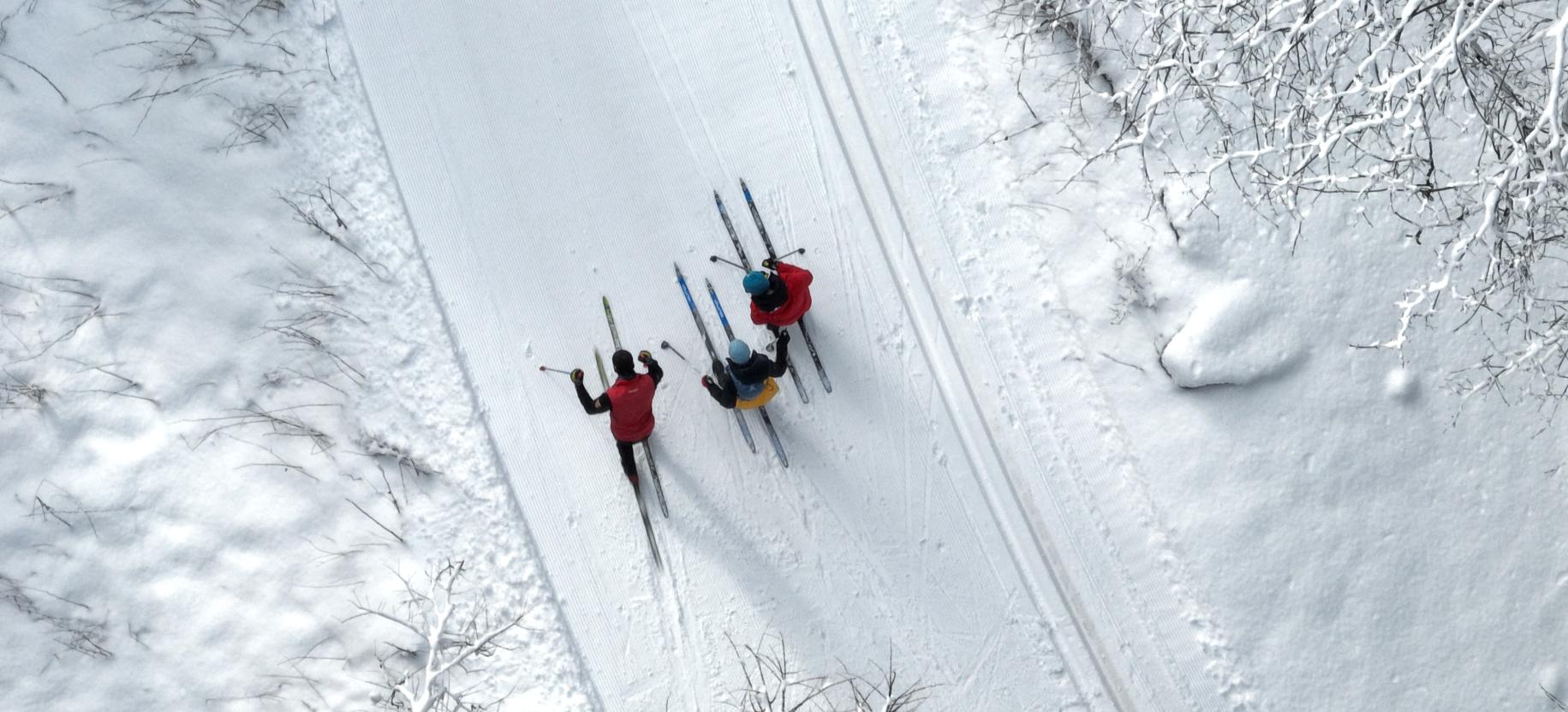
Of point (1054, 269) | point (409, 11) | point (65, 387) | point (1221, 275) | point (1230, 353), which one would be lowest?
point (1230, 353)

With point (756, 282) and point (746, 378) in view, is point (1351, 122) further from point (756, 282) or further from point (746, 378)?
point (746, 378)

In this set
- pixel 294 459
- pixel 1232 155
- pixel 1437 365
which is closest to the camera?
pixel 1232 155

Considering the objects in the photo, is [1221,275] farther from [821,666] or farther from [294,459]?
[294,459]

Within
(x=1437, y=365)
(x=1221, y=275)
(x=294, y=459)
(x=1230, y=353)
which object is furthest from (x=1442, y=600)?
(x=294, y=459)

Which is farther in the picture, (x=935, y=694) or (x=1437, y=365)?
(x=935, y=694)

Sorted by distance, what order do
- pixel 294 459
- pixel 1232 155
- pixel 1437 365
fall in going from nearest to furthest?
pixel 1232 155, pixel 1437 365, pixel 294 459

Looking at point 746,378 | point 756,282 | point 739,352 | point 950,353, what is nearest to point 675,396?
point 746,378
